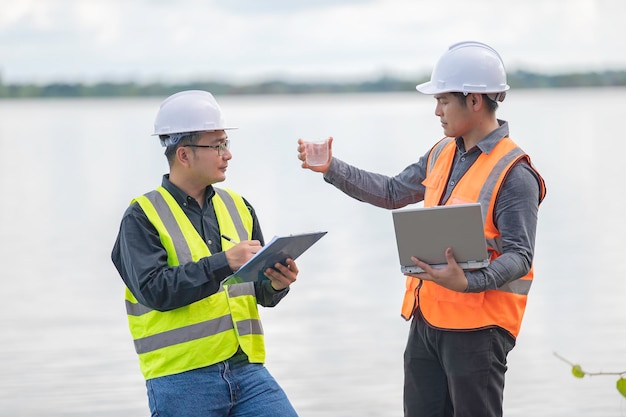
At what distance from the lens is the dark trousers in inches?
181

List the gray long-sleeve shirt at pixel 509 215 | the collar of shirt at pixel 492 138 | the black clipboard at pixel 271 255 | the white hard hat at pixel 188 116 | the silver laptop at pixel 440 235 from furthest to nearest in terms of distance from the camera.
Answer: the collar of shirt at pixel 492 138 → the white hard hat at pixel 188 116 → the gray long-sleeve shirt at pixel 509 215 → the silver laptop at pixel 440 235 → the black clipboard at pixel 271 255

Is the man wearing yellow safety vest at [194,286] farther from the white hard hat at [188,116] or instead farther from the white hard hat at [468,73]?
the white hard hat at [468,73]

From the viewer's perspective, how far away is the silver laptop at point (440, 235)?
4316 mm

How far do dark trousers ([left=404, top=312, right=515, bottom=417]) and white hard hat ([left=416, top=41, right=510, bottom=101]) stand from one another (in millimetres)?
909

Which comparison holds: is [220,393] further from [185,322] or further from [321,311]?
[321,311]

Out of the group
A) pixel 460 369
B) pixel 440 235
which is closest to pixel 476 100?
pixel 440 235

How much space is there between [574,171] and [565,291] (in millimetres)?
15656

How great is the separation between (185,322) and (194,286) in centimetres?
20

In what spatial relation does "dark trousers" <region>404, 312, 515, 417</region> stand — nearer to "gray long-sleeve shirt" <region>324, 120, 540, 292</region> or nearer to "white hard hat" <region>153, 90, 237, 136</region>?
"gray long-sleeve shirt" <region>324, 120, 540, 292</region>

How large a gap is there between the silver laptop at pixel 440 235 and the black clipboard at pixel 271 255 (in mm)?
322

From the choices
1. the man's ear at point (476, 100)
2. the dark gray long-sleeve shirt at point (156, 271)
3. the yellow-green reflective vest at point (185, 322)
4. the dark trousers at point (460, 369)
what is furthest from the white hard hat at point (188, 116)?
the dark trousers at point (460, 369)

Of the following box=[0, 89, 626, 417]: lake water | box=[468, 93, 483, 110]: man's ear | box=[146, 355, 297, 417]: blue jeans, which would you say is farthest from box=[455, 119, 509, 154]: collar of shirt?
box=[0, 89, 626, 417]: lake water

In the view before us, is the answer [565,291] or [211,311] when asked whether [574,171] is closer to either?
[565,291]

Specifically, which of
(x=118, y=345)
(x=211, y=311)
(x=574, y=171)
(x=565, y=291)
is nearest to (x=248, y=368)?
(x=211, y=311)
